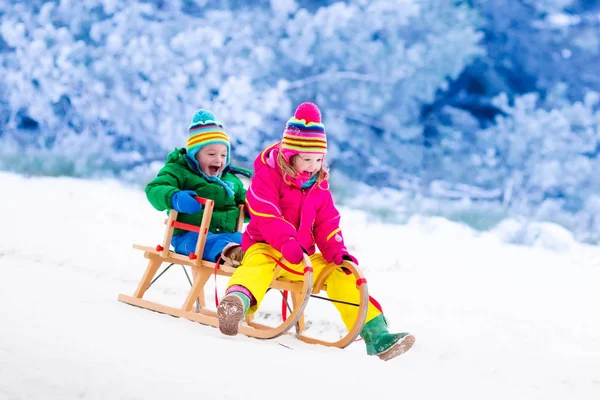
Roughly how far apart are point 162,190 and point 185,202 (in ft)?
0.41

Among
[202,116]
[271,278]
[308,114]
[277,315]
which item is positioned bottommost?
[277,315]

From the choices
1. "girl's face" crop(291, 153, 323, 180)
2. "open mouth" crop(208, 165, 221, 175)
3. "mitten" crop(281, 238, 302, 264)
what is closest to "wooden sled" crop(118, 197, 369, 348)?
"mitten" crop(281, 238, 302, 264)

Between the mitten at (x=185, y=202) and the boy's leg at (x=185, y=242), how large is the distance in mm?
201

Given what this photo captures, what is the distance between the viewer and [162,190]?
2.49m

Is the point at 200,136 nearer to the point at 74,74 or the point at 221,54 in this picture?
the point at 221,54

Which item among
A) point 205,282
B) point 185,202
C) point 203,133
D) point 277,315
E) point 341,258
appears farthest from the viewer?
point 277,315

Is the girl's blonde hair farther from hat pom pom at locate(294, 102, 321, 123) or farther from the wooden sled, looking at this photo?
the wooden sled

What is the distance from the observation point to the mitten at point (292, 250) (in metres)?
2.06

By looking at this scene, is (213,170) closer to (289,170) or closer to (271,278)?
(289,170)

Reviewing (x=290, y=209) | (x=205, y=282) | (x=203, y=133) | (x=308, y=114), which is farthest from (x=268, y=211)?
(x=203, y=133)

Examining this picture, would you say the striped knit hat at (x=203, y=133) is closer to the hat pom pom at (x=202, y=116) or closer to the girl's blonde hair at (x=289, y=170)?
the hat pom pom at (x=202, y=116)

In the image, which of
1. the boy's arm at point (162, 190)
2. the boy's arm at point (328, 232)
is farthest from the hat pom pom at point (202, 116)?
the boy's arm at point (328, 232)

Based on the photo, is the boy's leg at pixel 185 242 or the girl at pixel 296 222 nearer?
the girl at pixel 296 222

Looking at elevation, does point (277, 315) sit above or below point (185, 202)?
below
